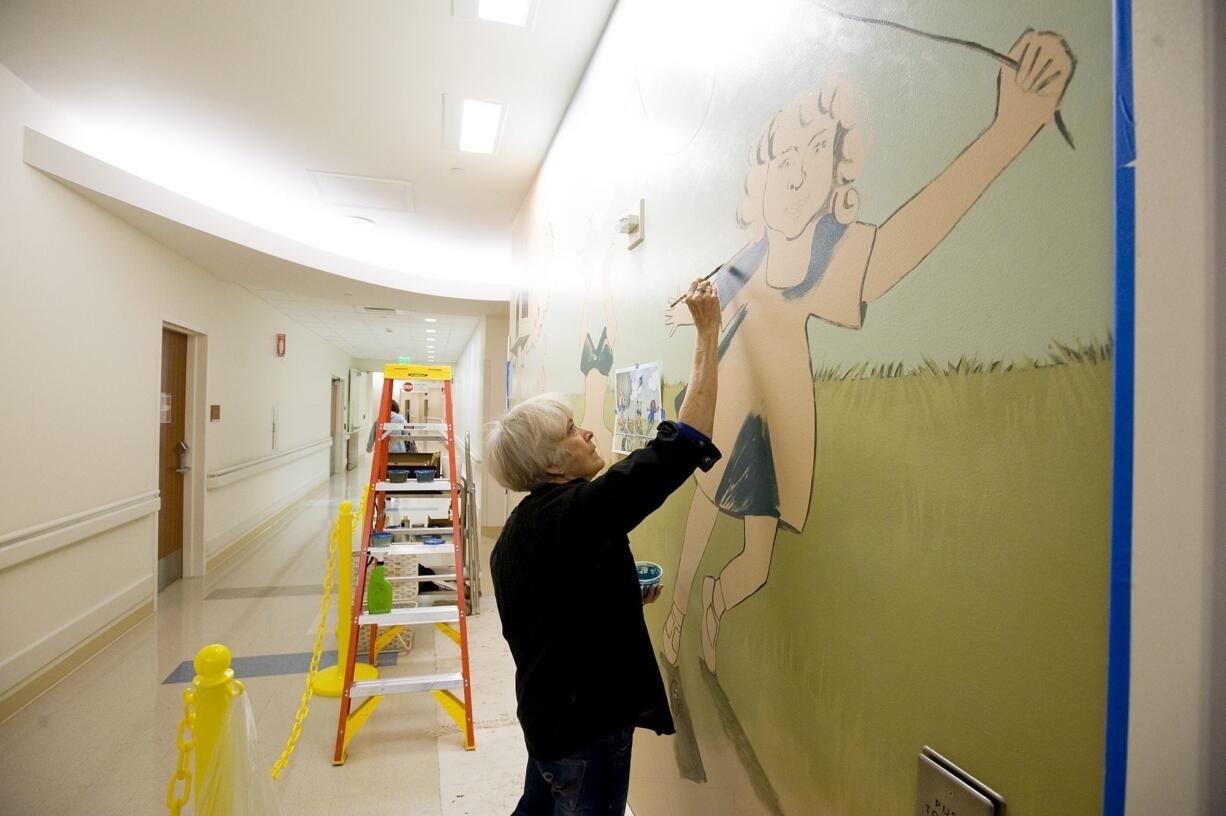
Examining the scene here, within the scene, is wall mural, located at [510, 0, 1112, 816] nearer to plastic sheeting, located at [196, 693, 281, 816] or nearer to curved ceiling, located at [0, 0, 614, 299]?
plastic sheeting, located at [196, 693, 281, 816]

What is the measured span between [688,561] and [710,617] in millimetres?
190

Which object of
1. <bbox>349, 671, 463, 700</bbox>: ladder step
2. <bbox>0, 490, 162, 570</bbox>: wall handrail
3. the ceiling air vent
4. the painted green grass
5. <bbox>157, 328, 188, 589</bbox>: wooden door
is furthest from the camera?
<bbox>157, 328, 188, 589</bbox>: wooden door

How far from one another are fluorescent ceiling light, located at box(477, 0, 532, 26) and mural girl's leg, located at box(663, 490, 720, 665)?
86.7 inches

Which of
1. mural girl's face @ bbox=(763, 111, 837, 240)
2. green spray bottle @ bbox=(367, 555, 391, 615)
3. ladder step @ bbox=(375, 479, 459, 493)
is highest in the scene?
mural girl's face @ bbox=(763, 111, 837, 240)

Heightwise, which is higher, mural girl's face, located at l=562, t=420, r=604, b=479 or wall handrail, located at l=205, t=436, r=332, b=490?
mural girl's face, located at l=562, t=420, r=604, b=479

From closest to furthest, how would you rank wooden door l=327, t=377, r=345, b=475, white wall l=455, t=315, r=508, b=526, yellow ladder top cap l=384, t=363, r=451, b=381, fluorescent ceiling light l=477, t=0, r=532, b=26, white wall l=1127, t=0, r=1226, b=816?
white wall l=1127, t=0, r=1226, b=816, fluorescent ceiling light l=477, t=0, r=532, b=26, yellow ladder top cap l=384, t=363, r=451, b=381, white wall l=455, t=315, r=508, b=526, wooden door l=327, t=377, r=345, b=475

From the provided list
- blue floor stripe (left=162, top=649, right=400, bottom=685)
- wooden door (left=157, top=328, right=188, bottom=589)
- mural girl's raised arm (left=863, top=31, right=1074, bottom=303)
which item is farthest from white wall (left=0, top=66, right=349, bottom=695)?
mural girl's raised arm (left=863, top=31, right=1074, bottom=303)

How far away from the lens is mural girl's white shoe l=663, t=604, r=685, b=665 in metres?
1.83

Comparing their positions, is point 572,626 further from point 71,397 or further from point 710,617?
point 71,397

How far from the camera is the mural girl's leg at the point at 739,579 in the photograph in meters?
1.31

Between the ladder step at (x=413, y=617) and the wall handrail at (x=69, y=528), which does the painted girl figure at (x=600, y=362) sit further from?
the wall handrail at (x=69, y=528)

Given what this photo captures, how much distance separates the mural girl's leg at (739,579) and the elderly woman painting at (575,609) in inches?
7.6

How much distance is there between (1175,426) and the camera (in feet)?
1.78

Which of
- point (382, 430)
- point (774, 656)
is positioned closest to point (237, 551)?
point (382, 430)
